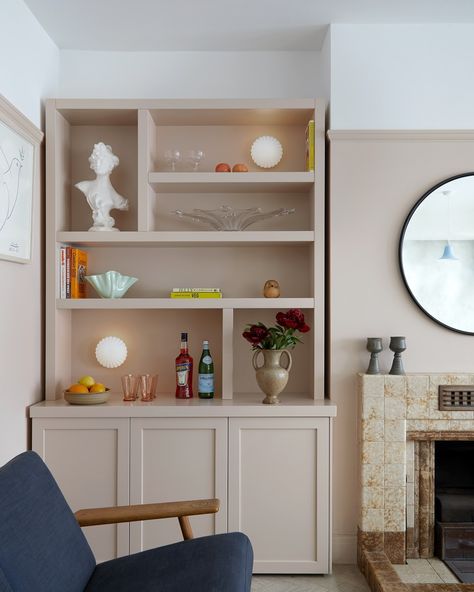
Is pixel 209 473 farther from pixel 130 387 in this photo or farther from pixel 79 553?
pixel 79 553

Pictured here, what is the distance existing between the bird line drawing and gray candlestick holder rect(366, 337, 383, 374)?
1.78 meters

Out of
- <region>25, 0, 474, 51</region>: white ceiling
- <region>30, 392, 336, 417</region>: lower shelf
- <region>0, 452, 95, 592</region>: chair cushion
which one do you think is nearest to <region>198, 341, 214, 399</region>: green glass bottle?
<region>30, 392, 336, 417</region>: lower shelf

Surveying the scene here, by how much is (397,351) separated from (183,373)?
→ 3.57ft

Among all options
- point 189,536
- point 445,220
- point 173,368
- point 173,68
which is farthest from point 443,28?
point 189,536

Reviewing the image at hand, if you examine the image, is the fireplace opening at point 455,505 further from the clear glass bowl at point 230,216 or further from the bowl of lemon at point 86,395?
the bowl of lemon at point 86,395

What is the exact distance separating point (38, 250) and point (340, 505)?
2017 millimetres

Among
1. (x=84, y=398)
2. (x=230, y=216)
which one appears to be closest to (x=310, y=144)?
(x=230, y=216)

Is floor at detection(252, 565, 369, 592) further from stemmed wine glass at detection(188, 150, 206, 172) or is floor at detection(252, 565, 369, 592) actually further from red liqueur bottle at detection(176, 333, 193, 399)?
stemmed wine glass at detection(188, 150, 206, 172)

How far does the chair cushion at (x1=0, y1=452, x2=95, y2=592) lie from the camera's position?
1.66m

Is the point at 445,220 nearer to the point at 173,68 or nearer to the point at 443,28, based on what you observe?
the point at 443,28

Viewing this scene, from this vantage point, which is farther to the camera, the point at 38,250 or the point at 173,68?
the point at 173,68

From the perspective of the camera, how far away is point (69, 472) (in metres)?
2.91

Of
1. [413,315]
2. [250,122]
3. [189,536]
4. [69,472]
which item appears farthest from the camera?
[250,122]

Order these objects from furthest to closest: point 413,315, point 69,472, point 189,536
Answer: point 413,315 < point 69,472 < point 189,536
